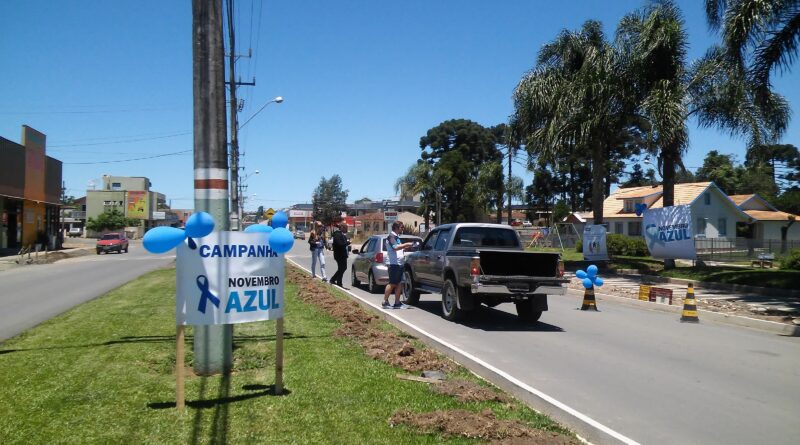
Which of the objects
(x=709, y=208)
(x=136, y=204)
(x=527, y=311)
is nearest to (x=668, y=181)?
(x=527, y=311)

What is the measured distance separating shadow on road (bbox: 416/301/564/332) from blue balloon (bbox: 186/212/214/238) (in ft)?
22.4

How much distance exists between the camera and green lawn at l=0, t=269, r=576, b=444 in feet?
16.1

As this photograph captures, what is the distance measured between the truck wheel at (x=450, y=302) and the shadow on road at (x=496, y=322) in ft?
0.58

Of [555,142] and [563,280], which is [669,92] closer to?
[555,142]

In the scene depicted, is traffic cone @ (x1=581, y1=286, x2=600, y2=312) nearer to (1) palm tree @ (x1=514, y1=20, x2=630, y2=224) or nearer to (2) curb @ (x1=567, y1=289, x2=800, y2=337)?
(2) curb @ (x1=567, y1=289, x2=800, y2=337)

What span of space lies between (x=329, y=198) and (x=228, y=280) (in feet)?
396

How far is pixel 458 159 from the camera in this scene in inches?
2744

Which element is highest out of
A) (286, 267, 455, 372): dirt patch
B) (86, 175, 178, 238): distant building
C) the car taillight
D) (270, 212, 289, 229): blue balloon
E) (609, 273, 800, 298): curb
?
(86, 175, 178, 238): distant building

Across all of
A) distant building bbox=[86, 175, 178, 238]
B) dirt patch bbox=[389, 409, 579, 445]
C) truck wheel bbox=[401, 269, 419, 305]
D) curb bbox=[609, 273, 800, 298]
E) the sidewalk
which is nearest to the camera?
dirt patch bbox=[389, 409, 579, 445]

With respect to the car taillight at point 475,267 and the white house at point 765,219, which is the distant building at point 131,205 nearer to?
the white house at point 765,219

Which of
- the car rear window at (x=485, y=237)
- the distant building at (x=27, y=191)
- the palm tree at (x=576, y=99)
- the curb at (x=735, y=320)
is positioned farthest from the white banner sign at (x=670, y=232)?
the distant building at (x=27, y=191)

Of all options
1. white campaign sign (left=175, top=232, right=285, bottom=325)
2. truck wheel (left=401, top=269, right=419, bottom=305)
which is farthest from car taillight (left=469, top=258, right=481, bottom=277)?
white campaign sign (left=175, top=232, right=285, bottom=325)

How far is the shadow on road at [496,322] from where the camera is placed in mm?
11719

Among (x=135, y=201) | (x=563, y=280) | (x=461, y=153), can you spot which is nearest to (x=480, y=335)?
(x=563, y=280)
